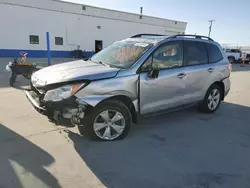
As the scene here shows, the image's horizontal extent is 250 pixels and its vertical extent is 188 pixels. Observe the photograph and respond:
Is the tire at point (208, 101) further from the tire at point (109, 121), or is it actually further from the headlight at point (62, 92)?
the headlight at point (62, 92)

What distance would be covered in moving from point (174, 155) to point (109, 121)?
3.90 feet

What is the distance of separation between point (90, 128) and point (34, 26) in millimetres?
21488

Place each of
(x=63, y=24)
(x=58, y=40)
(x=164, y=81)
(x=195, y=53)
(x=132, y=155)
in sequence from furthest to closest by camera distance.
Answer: (x=58, y=40)
(x=63, y=24)
(x=195, y=53)
(x=164, y=81)
(x=132, y=155)

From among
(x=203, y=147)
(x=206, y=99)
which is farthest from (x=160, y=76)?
(x=206, y=99)

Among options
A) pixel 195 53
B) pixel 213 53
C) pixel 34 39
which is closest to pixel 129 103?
pixel 195 53

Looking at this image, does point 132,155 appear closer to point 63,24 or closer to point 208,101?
point 208,101

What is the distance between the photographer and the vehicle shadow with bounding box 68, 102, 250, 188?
9.41 feet

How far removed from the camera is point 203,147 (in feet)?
12.5

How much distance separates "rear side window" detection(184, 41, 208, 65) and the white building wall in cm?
2060

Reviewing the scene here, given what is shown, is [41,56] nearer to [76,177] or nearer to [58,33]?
[58,33]

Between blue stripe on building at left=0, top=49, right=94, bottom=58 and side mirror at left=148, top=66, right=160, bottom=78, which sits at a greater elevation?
side mirror at left=148, top=66, right=160, bottom=78

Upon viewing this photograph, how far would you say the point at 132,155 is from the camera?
3.43 metres

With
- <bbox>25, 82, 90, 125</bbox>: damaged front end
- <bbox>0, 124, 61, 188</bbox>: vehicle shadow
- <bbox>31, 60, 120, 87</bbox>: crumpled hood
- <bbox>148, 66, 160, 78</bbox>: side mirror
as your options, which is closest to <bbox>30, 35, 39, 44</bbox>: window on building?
<bbox>31, 60, 120, 87</bbox>: crumpled hood

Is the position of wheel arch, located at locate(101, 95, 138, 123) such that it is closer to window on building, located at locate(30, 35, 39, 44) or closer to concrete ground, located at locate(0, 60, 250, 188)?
concrete ground, located at locate(0, 60, 250, 188)
